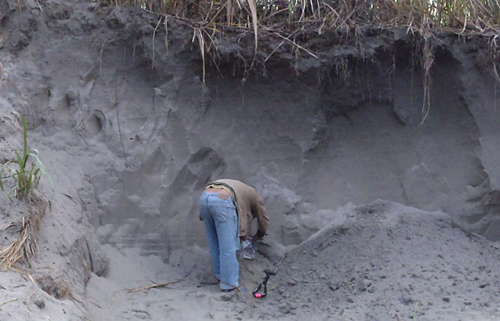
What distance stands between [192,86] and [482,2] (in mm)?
2681

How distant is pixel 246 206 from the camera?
4.56m

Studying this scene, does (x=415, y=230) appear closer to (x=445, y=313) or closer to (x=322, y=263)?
(x=322, y=263)

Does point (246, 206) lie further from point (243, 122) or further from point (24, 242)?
point (24, 242)

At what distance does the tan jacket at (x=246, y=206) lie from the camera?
4.48 metres

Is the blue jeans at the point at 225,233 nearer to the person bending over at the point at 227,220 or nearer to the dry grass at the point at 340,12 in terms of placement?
the person bending over at the point at 227,220

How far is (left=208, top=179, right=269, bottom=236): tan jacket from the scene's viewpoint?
4.48m

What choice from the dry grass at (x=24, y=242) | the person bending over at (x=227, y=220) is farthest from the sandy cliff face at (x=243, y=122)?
the dry grass at (x=24, y=242)

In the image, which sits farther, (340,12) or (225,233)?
(340,12)

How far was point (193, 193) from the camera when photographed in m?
5.01

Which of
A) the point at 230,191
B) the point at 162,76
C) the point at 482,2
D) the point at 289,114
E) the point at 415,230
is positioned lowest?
the point at 415,230

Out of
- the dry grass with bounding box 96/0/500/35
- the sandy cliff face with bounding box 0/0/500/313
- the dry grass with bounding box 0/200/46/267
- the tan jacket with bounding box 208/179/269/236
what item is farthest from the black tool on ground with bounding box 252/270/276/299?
the dry grass with bounding box 96/0/500/35

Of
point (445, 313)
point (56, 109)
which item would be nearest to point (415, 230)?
point (445, 313)

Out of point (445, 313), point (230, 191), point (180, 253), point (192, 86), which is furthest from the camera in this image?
point (192, 86)

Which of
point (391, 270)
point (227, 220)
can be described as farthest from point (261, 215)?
point (391, 270)
